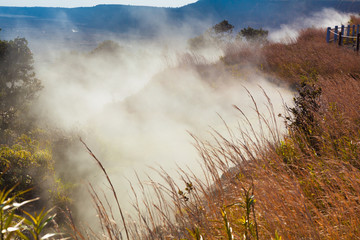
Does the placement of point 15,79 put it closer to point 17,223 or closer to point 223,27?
point 17,223

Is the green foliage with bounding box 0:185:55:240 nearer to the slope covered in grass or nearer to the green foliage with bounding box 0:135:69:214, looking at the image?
the slope covered in grass

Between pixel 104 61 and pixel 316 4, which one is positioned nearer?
pixel 104 61

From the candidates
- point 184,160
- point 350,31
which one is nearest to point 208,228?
point 184,160

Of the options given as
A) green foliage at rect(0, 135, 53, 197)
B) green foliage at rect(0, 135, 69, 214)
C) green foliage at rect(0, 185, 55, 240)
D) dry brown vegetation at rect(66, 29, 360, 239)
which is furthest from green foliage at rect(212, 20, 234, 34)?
Answer: green foliage at rect(0, 185, 55, 240)

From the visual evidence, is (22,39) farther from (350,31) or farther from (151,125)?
(350,31)

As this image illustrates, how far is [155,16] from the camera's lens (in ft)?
570

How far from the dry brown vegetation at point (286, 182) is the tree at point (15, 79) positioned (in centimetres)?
1335

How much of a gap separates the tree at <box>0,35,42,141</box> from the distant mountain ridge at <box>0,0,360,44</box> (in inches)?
5370

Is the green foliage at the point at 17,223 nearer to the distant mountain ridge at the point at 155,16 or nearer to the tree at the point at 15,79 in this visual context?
the tree at the point at 15,79

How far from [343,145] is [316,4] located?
5807 inches

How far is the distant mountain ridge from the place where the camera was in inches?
5787

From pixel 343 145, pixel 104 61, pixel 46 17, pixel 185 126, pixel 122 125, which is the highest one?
pixel 46 17

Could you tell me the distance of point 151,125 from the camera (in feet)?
35.2

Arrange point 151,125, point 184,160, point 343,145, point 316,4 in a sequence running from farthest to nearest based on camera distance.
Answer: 1. point 316,4
2. point 151,125
3. point 184,160
4. point 343,145
